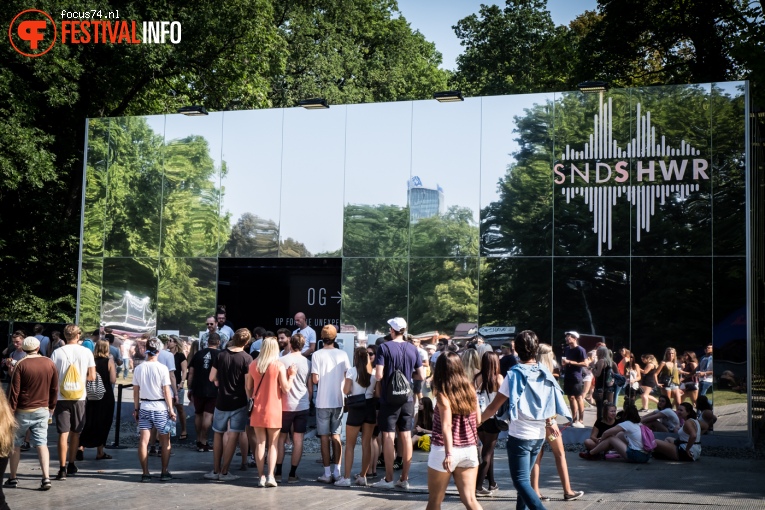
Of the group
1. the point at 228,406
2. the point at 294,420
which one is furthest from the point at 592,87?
the point at 228,406

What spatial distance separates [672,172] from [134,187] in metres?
10.8

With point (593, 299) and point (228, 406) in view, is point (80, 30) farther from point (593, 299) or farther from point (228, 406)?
point (228, 406)

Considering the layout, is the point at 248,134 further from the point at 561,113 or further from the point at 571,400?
the point at 571,400

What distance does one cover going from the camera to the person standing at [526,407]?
310 inches

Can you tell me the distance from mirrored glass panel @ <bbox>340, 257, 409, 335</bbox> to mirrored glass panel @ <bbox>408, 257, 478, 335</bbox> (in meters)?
0.22

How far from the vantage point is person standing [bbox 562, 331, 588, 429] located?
614 inches

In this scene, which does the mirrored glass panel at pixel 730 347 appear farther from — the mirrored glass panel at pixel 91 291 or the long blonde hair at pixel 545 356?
the mirrored glass panel at pixel 91 291

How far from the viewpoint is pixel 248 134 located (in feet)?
60.9

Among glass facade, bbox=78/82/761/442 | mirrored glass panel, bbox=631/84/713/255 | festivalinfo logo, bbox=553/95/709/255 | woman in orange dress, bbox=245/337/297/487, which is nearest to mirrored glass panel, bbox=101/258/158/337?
glass facade, bbox=78/82/761/442

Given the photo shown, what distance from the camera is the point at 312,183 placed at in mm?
18031

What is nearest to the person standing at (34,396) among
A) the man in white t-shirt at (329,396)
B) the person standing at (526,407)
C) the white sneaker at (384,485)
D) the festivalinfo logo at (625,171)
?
the man in white t-shirt at (329,396)

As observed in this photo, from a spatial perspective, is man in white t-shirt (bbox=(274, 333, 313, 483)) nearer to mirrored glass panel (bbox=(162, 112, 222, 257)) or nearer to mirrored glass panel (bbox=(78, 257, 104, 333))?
mirrored glass panel (bbox=(162, 112, 222, 257))

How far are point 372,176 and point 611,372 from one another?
5738 mm

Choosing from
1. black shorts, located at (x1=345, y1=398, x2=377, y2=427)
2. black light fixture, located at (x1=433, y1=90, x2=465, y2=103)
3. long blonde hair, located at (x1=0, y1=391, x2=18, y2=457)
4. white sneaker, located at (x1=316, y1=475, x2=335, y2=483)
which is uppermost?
black light fixture, located at (x1=433, y1=90, x2=465, y2=103)
